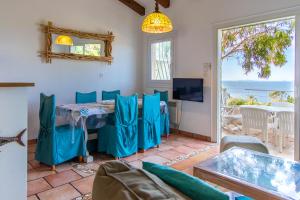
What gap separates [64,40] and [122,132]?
2255 mm

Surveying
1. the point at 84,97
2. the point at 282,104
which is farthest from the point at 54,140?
the point at 282,104

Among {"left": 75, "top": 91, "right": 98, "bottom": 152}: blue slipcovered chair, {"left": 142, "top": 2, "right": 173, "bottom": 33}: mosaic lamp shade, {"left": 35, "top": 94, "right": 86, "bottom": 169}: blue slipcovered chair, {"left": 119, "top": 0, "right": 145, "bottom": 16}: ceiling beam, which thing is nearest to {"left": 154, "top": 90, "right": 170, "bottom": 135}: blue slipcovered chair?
{"left": 75, "top": 91, "right": 98, "bottom": 152}: blue slipcovered chair

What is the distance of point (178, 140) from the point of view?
4348mm

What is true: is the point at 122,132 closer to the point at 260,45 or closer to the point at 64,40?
the point at 64,40

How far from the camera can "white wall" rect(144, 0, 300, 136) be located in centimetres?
383

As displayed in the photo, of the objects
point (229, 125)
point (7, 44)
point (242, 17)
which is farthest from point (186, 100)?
point (7, 44)

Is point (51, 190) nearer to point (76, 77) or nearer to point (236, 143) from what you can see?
point (236, 143)

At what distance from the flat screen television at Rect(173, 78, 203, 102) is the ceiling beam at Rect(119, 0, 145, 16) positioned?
199 cm

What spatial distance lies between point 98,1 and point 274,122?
4181 mm

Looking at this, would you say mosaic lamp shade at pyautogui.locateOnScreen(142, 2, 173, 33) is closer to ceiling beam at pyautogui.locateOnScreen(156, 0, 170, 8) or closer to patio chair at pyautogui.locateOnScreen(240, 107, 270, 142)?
ceiling beam at pyautogui.locateOnScreen(156, 0, 170, 8)

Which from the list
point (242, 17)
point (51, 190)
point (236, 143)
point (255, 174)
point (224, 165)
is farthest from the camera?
point (242, 17)

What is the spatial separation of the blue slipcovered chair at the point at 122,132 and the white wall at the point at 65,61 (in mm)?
1569

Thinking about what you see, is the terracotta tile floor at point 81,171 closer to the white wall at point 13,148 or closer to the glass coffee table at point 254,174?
the white wall at point 13,148

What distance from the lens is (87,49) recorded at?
462 cm
